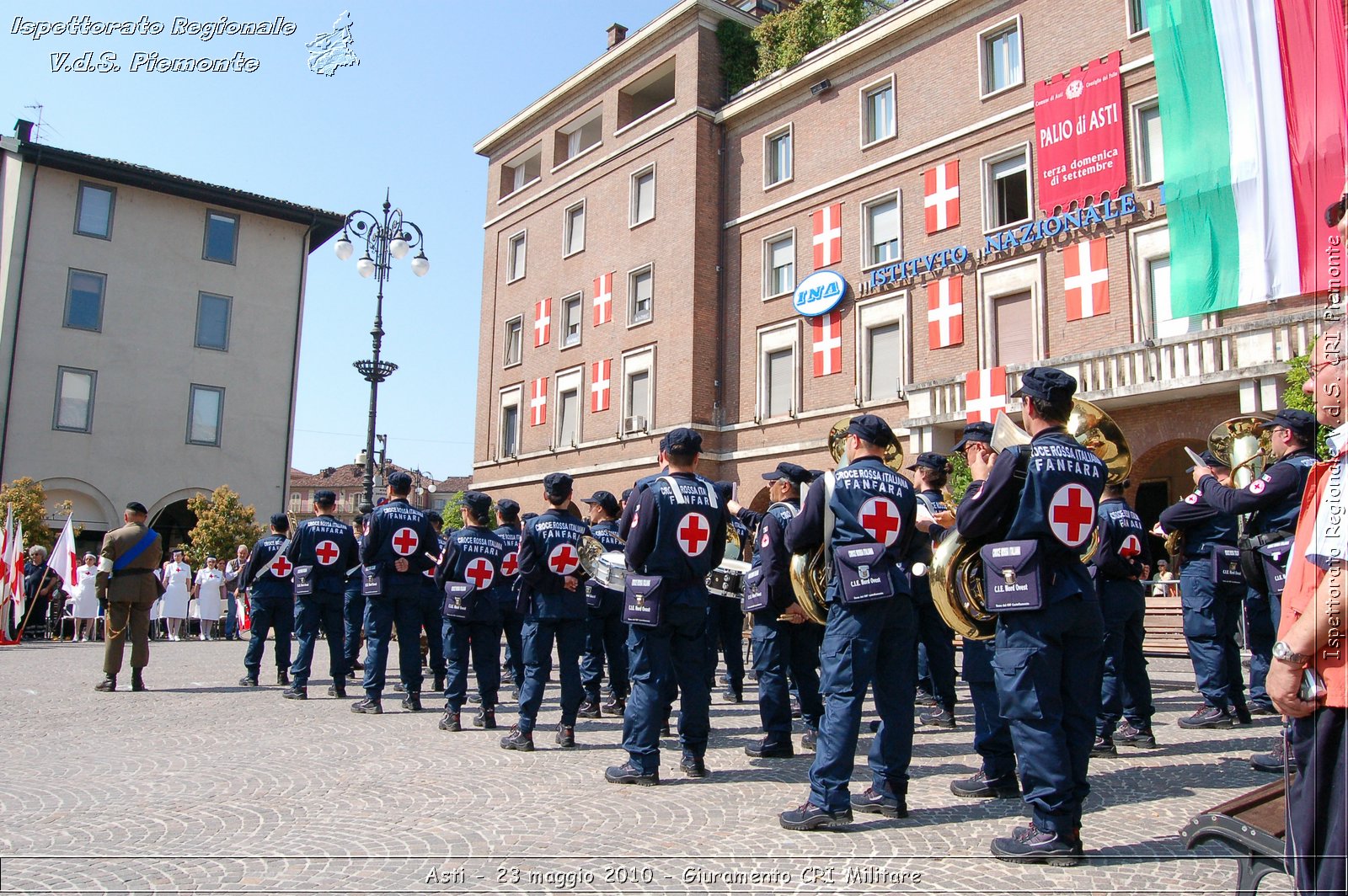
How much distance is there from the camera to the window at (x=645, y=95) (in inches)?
1289

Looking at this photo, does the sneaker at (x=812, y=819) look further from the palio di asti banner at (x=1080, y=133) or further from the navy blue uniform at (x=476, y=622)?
the palio di asti banner at (x=1080, y=133)

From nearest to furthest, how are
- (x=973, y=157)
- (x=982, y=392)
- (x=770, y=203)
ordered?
(x=982, y=392) < (x=973, y=157) < (x=770, y=203)

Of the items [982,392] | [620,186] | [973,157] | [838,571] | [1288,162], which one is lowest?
[838,571]

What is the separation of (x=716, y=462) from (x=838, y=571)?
24864 millimetres

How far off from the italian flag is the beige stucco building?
32.9 metres

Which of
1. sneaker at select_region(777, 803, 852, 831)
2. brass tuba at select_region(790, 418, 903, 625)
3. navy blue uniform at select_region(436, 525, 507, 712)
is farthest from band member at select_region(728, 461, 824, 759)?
navy blue uniform at select_region(436, 525, 507, 712)

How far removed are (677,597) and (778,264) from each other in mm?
23924

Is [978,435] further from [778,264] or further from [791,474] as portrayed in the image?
[778,264]

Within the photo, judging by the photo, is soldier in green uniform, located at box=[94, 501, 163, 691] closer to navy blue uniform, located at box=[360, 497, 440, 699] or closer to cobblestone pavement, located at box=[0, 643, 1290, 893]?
cobblestone pavement, located at box=[0, 643, 1290, 893]

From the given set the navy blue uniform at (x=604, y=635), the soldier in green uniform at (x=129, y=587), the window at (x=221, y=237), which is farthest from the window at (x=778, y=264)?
the window at (x=221, y=237)

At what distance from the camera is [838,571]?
5.41 m

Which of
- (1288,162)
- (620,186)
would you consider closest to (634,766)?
(1288,162)

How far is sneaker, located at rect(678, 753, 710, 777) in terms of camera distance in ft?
21.4

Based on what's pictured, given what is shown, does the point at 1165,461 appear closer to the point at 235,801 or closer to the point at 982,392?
the point at 982,392
